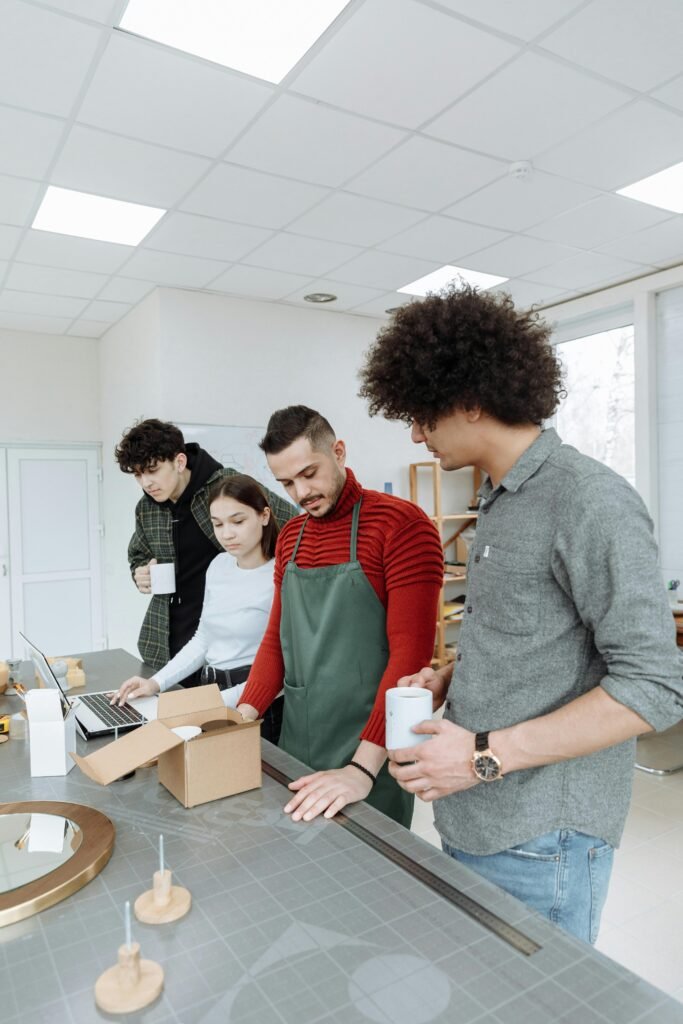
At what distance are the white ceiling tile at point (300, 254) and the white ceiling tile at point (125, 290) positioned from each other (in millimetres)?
766

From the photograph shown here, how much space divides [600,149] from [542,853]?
107 inches

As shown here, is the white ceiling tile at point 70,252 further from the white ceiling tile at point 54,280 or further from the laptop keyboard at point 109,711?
the laptop keyboard at point 109,711

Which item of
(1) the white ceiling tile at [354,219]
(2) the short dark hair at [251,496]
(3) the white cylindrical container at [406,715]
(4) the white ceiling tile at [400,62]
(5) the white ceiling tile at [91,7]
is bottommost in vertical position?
(3) the white cylindrical container at [406,715]

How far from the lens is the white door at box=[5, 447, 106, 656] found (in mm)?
5258

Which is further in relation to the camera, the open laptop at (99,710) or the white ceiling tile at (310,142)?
the white ceiling tile at (310,142)

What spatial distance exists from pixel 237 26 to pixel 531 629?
6.43 feet

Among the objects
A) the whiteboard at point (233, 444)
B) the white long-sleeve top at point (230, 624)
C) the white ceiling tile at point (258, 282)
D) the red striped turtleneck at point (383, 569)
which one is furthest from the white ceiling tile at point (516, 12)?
the whiteboard at point (233, 444)

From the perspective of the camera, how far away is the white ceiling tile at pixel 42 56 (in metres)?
1.95

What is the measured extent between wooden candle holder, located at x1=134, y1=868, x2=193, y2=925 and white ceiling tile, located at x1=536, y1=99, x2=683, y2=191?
276 cm

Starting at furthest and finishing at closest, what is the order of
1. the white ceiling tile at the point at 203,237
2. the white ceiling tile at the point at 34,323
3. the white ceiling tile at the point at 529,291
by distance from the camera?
the white ceiling tile at the point at 34,323 < the white ceiling tile at the point at 529,291 < the white ceiling tile at the point at 203,237

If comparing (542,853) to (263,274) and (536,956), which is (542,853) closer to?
(536,956)

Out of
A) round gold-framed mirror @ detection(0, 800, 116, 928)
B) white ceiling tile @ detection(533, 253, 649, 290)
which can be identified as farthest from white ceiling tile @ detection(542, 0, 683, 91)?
round gold-framed mirror @ detection(0, 800, 116, 928)

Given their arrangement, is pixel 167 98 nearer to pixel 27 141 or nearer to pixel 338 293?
pixel 27 141

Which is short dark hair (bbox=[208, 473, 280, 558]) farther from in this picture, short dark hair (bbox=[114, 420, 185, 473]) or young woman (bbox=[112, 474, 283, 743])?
short dark hair (bbox=[114, 420, 185, 473])
